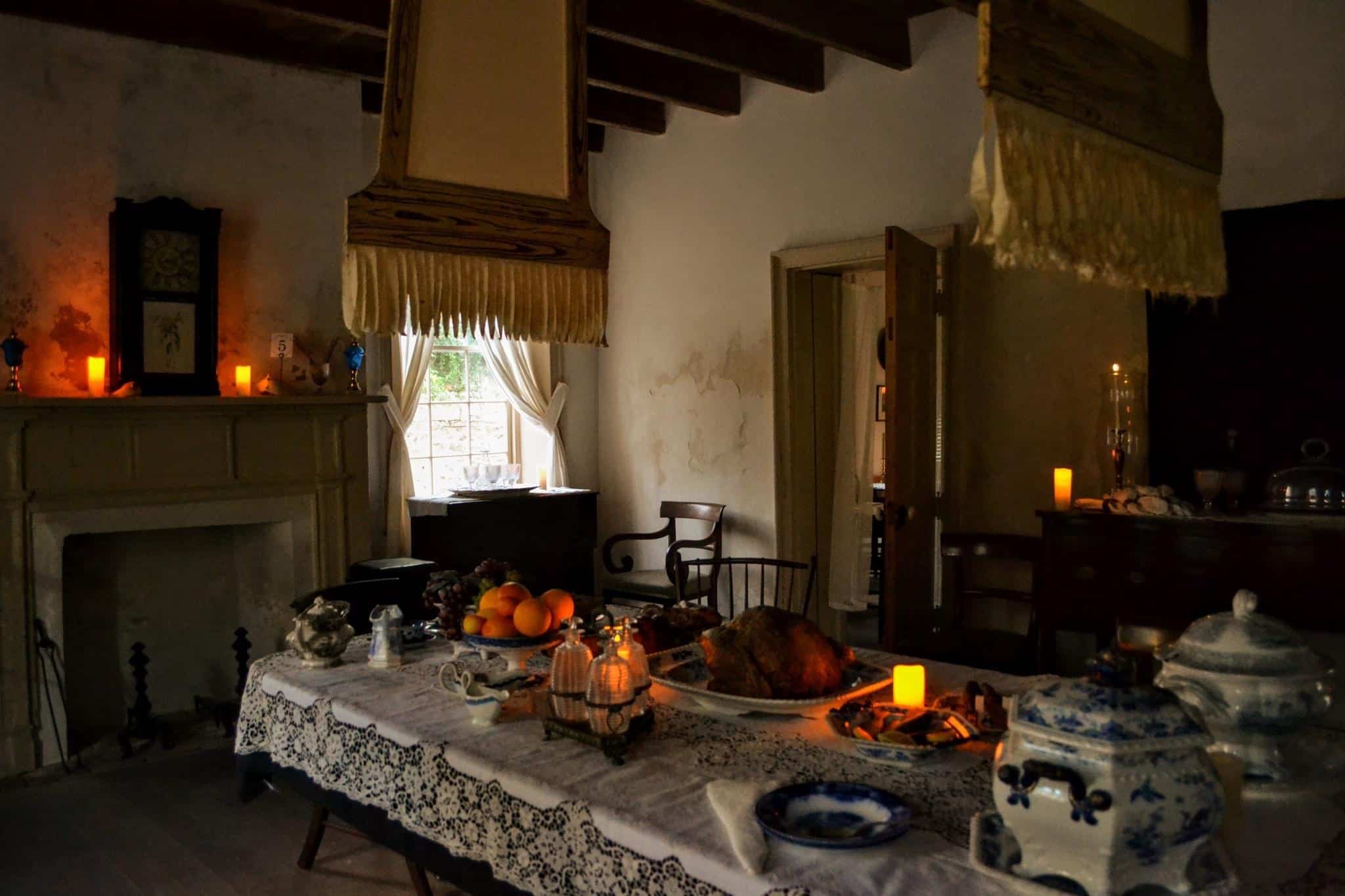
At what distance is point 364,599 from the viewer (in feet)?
13.3

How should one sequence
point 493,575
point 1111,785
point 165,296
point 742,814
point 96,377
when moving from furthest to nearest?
1. point 165,296
2. point 96,377
3. point 493,575
4. point 742,814
5. point 1111,785

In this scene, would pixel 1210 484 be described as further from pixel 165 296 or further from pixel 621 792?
pixel 165 296

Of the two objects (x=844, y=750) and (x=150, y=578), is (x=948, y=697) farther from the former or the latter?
(x=150, y=578)

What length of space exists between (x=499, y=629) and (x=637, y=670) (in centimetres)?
59

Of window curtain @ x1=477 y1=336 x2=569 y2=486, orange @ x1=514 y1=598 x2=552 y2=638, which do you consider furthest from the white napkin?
window curtain @ x1=477 y1=336 x2=569 y2=486

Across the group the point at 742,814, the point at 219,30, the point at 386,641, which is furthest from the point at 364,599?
the point at 742,814

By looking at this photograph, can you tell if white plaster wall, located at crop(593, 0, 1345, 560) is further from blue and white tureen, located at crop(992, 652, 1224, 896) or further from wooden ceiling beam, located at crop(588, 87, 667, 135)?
blue and white tureen, located at crop(992, 652, 1224, 896)

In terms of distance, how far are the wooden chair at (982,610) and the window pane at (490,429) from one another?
3064 millimetres

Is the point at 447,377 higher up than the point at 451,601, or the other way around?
the point at 447,377

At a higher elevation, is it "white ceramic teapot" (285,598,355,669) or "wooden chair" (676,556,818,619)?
"white ceramic teapot" (285,598,355,669)

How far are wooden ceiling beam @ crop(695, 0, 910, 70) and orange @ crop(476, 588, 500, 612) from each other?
260 cm

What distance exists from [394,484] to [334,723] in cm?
366

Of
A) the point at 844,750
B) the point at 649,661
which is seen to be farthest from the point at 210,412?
the point at 844,750

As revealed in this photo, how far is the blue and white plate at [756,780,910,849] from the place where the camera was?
1479 mm
